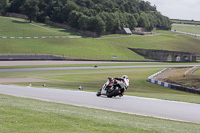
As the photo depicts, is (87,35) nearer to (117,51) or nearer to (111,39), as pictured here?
(111,39)

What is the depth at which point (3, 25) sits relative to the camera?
176375mm

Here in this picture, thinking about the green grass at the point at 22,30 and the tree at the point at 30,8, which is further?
the tree at the point at 30,8

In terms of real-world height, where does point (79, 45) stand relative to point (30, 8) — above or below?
below

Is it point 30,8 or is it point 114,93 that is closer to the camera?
point 114,93

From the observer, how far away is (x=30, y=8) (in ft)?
622

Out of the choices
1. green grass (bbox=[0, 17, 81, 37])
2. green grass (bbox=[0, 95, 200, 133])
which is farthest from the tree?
green grass (bbox=[0, 95, 200, 133])

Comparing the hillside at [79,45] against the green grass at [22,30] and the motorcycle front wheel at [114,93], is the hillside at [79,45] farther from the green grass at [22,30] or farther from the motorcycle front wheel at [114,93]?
the motorcycle front wheel at [114,93]

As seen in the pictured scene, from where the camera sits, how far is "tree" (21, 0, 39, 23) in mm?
189625

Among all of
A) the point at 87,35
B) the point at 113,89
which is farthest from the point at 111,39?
the point at 113,89

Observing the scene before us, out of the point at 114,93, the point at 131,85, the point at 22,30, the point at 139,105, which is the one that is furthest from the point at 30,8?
the point at 139,105

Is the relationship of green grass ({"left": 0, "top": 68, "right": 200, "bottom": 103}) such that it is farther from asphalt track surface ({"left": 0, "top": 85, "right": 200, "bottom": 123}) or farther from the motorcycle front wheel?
the motorcycle front wheel

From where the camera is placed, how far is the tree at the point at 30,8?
622ft

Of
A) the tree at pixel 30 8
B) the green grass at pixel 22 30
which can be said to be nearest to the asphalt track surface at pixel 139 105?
the green grass at pixel 22 30

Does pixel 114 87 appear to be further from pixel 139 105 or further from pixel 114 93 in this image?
pixel 139 105
